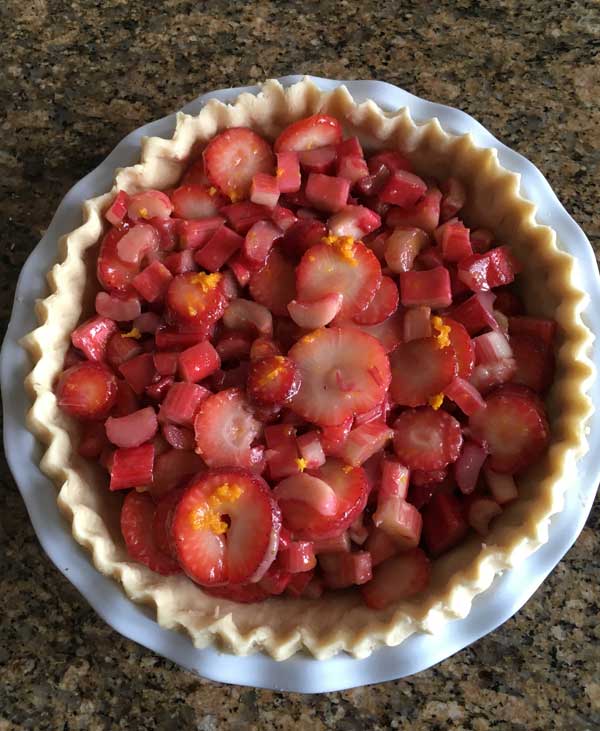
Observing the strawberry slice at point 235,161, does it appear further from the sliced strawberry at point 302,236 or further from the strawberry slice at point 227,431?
the strawberry slice at point 227,431

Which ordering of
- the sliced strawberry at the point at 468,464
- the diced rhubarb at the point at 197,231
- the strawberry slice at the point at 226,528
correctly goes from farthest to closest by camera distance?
the diced rhubarb at the point at 197,231 < the sliced strawberry at the point at 468,464 < the strawberry slice at the point at 226,528

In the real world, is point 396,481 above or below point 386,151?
below

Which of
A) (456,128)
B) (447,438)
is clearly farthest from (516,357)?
(456,128)

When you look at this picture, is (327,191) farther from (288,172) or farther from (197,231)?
(197,231)

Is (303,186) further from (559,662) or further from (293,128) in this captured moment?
(559,662)

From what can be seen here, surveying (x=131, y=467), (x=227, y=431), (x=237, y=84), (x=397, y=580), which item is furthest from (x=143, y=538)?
(x=237, y=84)

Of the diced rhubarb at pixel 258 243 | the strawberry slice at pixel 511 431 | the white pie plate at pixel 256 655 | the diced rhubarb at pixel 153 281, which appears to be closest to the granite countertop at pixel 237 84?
the white pie plate at pixel 256 655
